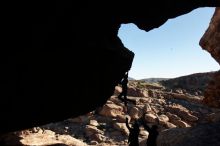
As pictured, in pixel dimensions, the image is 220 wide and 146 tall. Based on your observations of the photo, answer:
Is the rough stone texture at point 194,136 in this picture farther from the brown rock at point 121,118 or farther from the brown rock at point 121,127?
the brown rock at point 121,118

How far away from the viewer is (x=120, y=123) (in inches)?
1083

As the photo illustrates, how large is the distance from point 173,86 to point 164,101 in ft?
38.6

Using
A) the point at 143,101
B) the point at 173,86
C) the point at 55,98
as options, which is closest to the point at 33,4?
the point at 55,98

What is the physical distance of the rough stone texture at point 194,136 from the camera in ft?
49.4

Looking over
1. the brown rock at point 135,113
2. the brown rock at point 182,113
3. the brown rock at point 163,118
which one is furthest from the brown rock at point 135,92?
the brown rock at point 135,113

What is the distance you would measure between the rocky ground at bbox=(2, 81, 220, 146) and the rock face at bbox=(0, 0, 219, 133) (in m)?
7.86

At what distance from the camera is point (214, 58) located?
24.3 meters

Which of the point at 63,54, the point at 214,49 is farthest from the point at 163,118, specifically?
the point at 63,54

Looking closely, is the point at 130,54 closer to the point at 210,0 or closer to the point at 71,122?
the point at 210,0

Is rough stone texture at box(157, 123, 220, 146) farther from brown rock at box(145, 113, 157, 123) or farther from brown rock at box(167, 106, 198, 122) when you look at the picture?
brown rock at box(167, 106, 198, 122)

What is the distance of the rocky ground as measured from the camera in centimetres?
1847

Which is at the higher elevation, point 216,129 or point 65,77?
point 65,77

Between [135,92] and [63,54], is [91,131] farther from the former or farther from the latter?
[63,54]

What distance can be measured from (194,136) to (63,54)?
1041 centimetres
